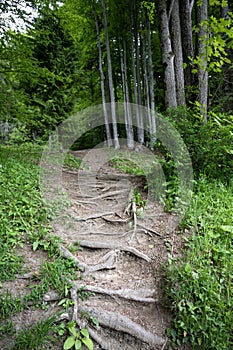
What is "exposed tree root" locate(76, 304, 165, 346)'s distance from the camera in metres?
2.10

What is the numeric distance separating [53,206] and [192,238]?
2.20 meters

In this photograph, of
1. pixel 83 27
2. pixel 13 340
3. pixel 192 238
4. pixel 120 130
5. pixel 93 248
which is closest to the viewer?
pixel 13 340

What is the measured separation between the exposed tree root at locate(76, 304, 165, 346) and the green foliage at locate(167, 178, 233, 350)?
175 millimetres

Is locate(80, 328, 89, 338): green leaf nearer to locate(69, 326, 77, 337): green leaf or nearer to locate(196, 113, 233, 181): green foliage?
locate(69, 326, 77, 337): green leaf

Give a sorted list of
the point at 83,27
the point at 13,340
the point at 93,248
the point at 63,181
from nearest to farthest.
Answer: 1. the point at 13,340
2. the point at 93,248
3. the point at 63,181
4. the point at 83,27

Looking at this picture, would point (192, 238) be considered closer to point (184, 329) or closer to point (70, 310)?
point (184, 329)

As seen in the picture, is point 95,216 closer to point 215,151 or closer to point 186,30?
point 215,151

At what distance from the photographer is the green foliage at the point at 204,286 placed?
2.02 m

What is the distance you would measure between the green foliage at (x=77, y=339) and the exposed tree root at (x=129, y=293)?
42 centimetres

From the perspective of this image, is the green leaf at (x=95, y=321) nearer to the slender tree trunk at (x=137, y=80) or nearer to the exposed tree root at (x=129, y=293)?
the exposed tree root at (x=129, y=293)

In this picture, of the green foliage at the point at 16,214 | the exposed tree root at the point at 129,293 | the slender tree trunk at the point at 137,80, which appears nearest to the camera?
the exposed tree root at the point at 129,293

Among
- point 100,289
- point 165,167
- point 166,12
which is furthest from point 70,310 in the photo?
point 166,12

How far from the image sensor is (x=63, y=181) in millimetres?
5234

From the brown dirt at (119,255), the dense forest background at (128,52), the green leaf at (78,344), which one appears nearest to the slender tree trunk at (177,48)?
the dense forest background at (128,52)
